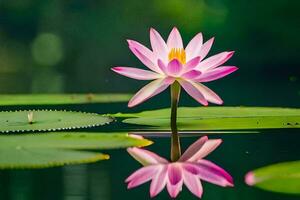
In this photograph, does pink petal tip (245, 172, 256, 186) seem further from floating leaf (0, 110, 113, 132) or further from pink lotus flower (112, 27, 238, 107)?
floating leaf (0, 110, 113, 132)

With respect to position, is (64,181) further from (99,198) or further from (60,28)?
(60,28)

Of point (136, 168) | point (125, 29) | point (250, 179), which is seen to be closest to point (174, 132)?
point (136, 168)

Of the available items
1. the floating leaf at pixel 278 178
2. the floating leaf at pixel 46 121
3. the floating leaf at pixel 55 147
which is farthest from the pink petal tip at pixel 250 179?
the floating leaf at pixel 46 121

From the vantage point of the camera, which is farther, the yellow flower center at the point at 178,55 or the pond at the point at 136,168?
the yellow flower center at the point at 178,55

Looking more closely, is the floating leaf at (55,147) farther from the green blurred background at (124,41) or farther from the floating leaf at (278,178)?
the green blurred background at (124,41)

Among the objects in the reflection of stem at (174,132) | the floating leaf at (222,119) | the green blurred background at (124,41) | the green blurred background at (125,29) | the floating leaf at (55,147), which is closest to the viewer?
the floating leaf at (55,147)
